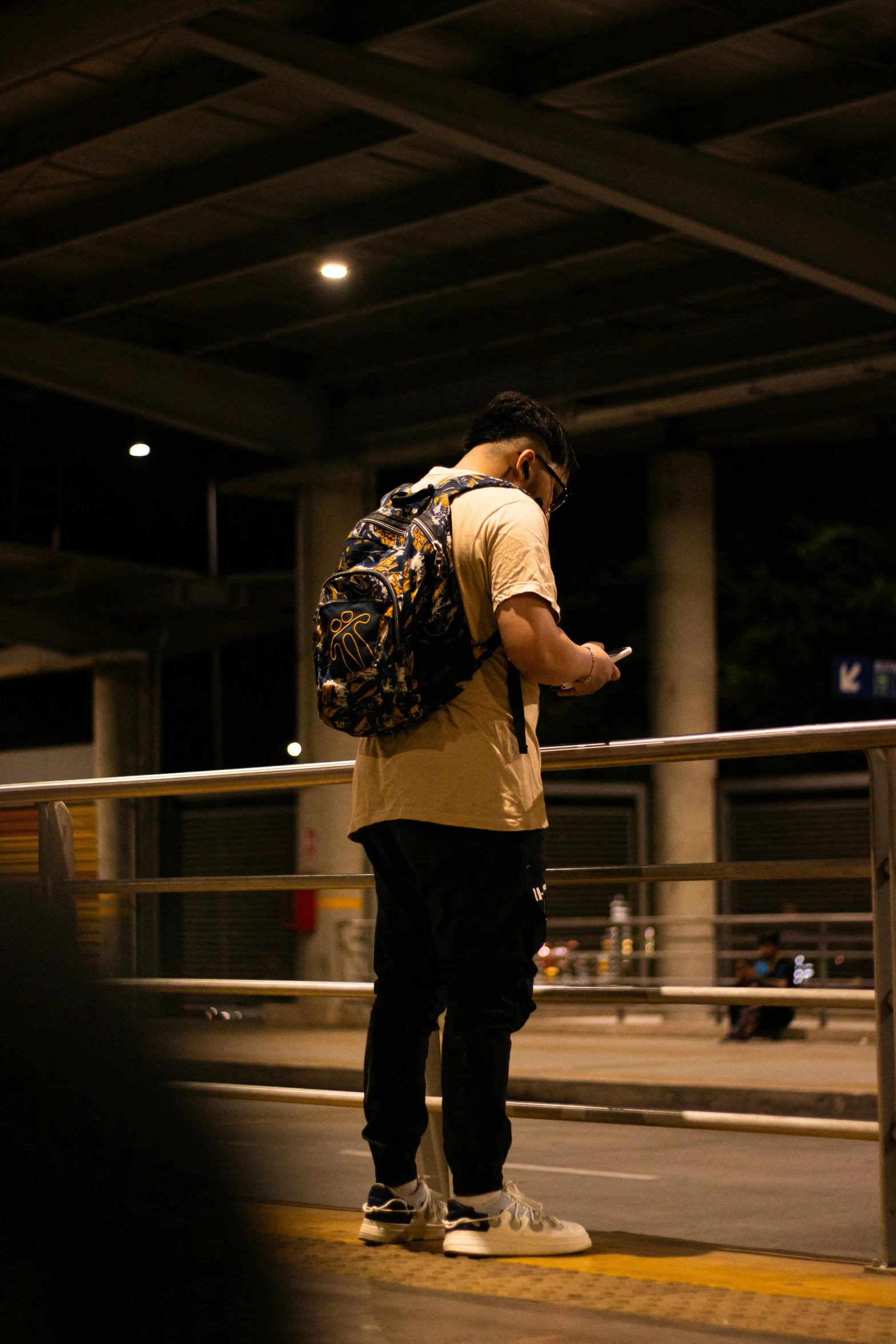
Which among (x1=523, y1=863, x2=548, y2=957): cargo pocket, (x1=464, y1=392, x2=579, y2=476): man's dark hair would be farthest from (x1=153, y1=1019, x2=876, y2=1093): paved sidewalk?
(x1=464, y1=392, x2=579, y2=476): man's dark hair

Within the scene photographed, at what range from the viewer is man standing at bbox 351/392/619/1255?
3898 millimetres

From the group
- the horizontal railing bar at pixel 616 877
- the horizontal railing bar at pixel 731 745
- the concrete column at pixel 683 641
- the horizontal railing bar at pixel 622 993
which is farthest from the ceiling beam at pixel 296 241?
the horizontal railing bar at pixel 731 745

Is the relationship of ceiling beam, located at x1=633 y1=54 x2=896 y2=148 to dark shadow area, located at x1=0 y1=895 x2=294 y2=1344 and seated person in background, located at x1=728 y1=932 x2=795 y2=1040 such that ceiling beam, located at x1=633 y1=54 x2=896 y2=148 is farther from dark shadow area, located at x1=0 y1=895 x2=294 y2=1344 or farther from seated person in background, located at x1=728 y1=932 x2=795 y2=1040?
dark shadow area, located at x1=0 y1=895 x2=294 y2=1344

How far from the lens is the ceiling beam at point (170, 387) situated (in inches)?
800

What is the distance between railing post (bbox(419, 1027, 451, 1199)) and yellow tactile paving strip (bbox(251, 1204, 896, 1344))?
1.43ft

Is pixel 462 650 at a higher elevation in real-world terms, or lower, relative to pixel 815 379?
lower

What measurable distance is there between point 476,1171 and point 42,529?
955 inches

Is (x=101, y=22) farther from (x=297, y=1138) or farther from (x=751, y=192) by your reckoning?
(x=297, y=1138)

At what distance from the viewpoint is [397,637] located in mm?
3881

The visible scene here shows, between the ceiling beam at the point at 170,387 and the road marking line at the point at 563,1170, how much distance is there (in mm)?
13165

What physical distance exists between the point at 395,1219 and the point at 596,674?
1320 mm

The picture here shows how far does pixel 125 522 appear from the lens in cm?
2847

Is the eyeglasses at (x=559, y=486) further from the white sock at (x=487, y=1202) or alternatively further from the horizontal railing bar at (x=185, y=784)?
the white sock at (x=487, y=1202)

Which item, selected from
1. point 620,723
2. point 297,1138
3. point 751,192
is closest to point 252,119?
point 751,192
